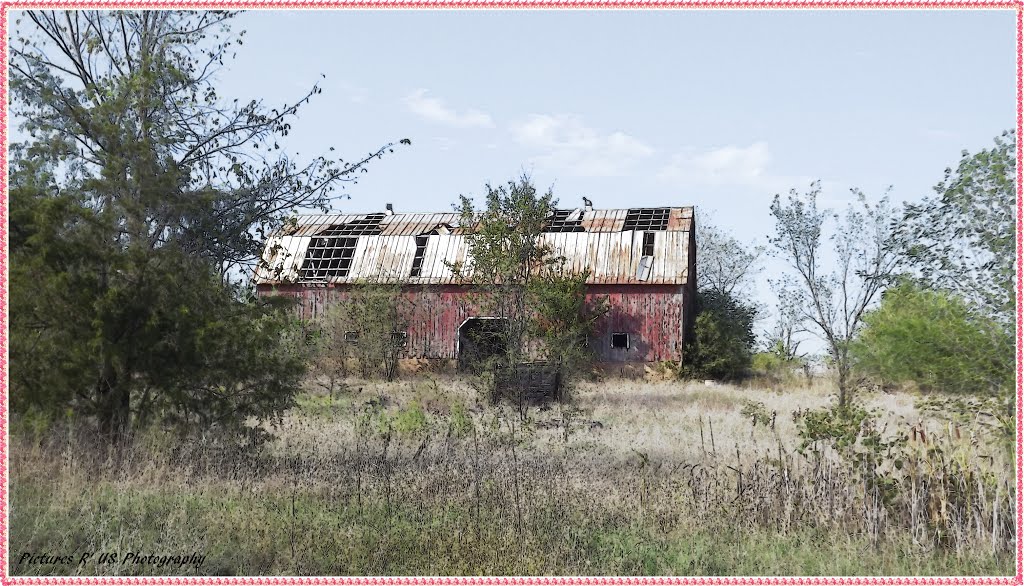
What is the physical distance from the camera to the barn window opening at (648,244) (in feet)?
97.7

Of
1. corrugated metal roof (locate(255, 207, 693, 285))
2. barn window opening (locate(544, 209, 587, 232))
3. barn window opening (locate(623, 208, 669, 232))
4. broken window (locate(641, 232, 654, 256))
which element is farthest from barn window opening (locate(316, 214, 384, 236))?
broken window (locate(641, 232, 654, 256))

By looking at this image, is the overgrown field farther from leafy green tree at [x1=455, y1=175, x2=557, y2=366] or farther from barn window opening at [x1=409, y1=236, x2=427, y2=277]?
Result: barn window opening at [x1=409, y1=236, x2=427, y2=277]

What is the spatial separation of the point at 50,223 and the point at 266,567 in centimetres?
431

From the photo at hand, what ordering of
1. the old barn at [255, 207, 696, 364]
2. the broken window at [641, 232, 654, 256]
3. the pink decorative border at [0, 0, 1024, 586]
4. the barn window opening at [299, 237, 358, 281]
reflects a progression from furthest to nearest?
the barn window opening at [299, 237, 358, 281] < the broken window at [641, 232, 654, 256] < the old barn at [255, 207, 696, 364] < the pink decorative border at [0, 0, 1024, 586]

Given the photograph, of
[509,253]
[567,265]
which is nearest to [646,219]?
[567,265]

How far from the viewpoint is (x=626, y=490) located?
7781 millimetres

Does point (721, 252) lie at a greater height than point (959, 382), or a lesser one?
greater

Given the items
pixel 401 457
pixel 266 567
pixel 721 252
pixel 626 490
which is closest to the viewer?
pixel 266 567

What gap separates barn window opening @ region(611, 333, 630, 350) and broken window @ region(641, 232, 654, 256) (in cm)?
298

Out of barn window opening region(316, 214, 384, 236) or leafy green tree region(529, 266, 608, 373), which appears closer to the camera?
leafy green tree region(529, 266, 608, 373)

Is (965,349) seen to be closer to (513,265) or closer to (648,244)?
(513,265)

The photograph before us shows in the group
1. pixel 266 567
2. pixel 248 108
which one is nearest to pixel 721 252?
pixel 248 108

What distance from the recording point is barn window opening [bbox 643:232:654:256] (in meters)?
29.8

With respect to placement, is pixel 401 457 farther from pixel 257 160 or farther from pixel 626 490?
pixel 257 160
